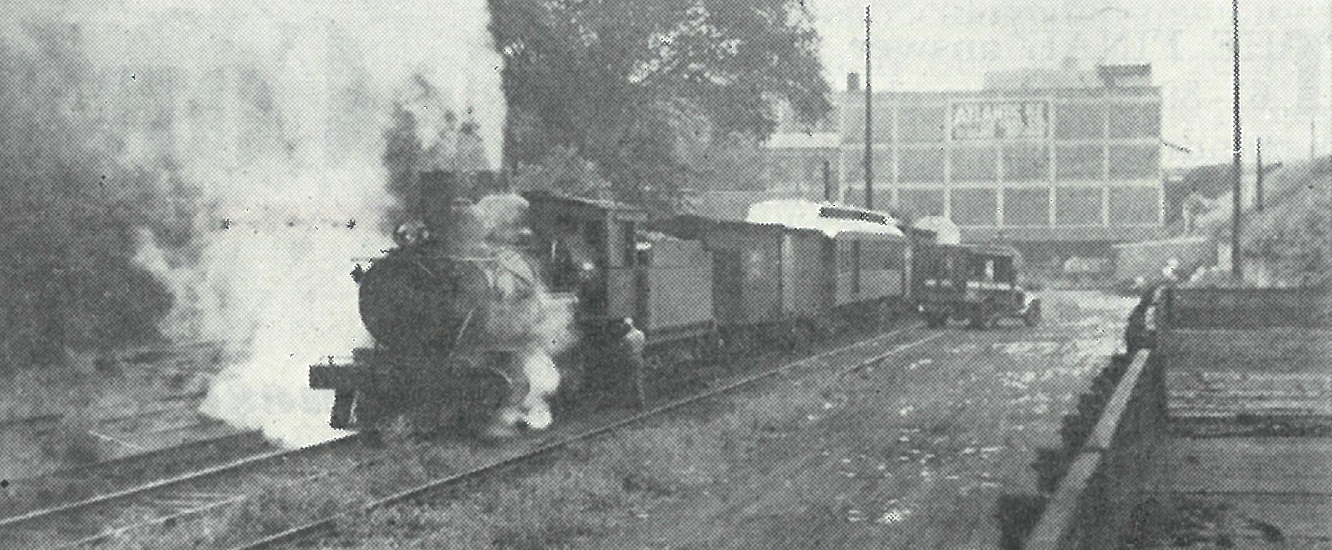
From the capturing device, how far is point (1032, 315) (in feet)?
111

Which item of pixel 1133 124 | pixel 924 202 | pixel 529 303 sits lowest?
pixel 529 303

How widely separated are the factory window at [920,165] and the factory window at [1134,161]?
366 inches

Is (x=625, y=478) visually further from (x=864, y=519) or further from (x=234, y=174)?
(x=234, y=174)

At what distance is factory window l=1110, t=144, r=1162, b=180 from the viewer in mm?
74750

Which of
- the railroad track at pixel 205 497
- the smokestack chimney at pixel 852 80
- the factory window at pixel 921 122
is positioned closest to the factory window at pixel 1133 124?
the factory window at pixel 921 122

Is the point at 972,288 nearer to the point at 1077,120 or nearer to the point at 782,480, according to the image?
the point at 782,480

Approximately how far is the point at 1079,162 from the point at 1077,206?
2426 mm

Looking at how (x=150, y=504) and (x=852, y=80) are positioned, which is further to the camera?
(x=852, y=80)

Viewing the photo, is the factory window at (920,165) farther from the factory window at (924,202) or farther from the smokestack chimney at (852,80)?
the smokestack chimney at (852,80)

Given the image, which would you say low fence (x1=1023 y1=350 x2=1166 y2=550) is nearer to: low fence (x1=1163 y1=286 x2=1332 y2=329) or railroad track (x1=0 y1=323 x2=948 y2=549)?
railroad track (x1=0 y1=323 x2=948 y2=549)

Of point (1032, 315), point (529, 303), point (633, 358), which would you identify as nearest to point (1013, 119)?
point (1032, 315)

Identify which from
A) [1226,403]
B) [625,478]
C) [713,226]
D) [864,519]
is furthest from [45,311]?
[1226,403]

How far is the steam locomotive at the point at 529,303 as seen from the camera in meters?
12.5

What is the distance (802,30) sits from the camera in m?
35.3
